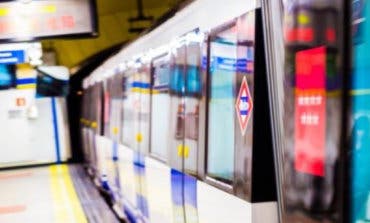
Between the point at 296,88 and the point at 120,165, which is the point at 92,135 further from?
the point at 296,88

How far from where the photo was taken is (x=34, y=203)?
9180mm

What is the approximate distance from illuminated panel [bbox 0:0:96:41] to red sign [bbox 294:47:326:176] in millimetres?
4580

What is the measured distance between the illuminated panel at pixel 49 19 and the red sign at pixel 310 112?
4.58 metres

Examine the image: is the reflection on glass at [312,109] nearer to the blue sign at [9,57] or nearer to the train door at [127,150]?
the train door at [127,150]

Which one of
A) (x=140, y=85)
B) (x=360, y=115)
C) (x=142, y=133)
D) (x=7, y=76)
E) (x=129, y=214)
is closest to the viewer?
(x=360, y=115)

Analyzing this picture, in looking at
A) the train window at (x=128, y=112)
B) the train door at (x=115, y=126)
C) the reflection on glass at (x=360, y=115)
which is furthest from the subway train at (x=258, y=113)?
the train door at (x=115, y=126)

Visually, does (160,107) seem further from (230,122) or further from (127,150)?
(230,122)

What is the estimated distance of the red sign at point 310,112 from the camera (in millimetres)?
1710

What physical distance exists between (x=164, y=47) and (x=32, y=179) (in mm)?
8879

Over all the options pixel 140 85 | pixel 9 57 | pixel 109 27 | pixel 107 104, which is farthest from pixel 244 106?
pixel 109 27

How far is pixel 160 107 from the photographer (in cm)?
479

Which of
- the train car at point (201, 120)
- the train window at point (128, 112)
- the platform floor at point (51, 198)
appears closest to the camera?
the train car at point (201, 120)

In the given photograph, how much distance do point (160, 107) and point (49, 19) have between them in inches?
81.7

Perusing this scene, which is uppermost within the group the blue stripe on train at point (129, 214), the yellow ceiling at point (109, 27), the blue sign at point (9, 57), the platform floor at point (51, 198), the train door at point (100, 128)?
the yellow ceiling at point (109, 27)
